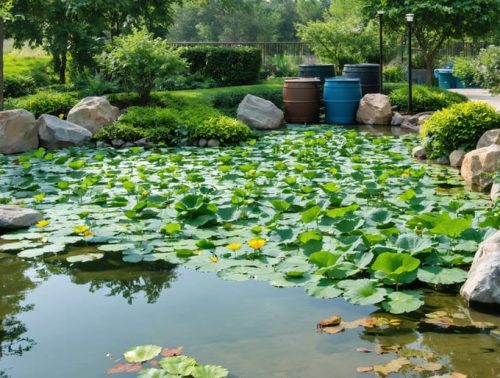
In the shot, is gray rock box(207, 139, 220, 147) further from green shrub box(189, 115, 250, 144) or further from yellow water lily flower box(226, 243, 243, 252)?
yellow water lily flower box(226, 243, 243, 252)

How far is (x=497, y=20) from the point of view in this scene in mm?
15477

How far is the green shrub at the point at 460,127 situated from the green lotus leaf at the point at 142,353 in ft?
17.6

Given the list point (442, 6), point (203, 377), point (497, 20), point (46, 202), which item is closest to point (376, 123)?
point (442, 6)

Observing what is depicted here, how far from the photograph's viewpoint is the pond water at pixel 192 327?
301 cm

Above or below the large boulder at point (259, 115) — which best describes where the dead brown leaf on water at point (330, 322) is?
below

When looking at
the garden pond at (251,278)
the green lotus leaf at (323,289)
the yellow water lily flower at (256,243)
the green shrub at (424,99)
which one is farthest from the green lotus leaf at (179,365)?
the green shrub at (424,99)

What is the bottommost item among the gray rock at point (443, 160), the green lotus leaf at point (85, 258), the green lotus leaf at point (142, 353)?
the green lotus leaf at point (142, 353)

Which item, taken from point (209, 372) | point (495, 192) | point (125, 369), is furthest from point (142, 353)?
point (495, 192)

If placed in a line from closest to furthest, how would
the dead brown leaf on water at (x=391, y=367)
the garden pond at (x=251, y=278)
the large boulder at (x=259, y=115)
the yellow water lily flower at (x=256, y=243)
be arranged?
the dead brown leaf on water at (x=391, y=367), the garden pond at (x=251, y=278), the yellow water lily flower at (x=256, y=243), the large boulder at (x=259, y=115)

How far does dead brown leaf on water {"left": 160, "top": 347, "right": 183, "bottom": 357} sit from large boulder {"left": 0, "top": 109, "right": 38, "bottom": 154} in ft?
21.0

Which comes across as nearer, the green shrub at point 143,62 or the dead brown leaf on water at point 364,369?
the dead brown leaf on water at point 364,369

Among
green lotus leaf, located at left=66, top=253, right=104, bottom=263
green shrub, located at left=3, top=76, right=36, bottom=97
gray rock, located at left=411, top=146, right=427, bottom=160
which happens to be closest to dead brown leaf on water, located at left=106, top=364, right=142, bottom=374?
green lotus leaf, located at left=66, top=253, right=104, bottom=263

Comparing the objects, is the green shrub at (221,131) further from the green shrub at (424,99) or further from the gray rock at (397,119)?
the green shrub at (424,99)

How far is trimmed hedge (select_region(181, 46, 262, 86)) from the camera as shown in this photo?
50.4 feet
